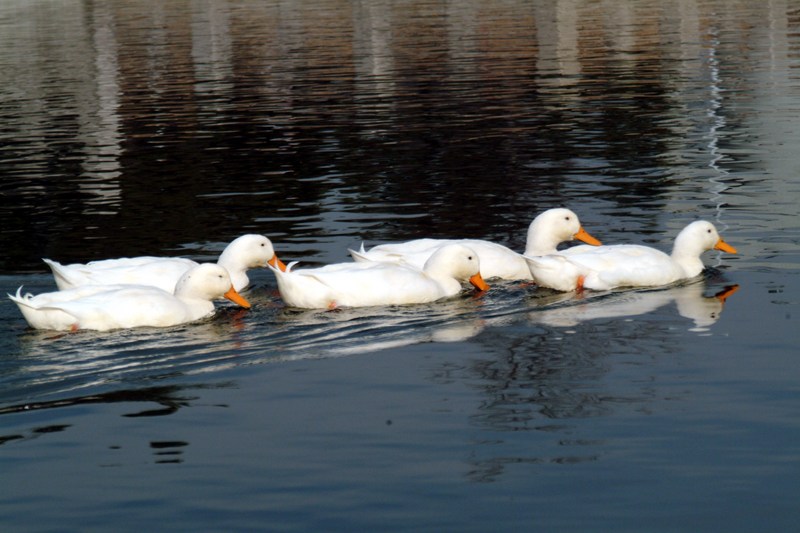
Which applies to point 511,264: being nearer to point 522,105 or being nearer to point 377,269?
point 377,269

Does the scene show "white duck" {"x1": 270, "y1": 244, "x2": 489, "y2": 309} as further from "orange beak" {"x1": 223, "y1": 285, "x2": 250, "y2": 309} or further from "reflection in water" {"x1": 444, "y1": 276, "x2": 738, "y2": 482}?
"reflection in water" {"x1": 444, "y1": 276, "x2": 738, "y2": 482}

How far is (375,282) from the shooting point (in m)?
14.9

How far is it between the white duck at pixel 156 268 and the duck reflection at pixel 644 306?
11.1 feet

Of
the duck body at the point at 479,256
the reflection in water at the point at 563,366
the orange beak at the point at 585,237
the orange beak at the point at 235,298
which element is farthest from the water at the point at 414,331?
the orange beak at the point at 585,237

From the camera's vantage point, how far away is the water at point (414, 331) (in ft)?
31.8

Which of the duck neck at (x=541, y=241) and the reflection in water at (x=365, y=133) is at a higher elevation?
the reflection in water at (x=365, y=133)

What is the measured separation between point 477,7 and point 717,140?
53.6m

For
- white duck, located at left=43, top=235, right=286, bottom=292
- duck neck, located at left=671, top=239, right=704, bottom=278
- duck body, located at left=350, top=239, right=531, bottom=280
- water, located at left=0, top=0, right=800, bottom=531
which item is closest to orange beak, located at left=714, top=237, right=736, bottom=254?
water, located at left=0, top=0, right=800, bottom=531

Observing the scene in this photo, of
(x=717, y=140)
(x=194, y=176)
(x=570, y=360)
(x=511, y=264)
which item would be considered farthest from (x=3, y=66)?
(x=570, y=360)

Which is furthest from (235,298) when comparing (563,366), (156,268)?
(563,366)

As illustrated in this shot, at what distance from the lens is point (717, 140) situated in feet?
90.0

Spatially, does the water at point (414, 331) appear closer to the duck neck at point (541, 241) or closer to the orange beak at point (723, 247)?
the orange beak at point (723, 247)

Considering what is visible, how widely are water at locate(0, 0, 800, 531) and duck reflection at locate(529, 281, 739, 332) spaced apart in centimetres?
6

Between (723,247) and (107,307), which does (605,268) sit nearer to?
(723,247)
